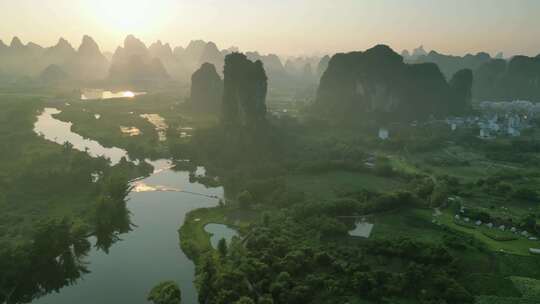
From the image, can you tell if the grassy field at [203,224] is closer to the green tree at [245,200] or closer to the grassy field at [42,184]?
the green tree at [245,200]

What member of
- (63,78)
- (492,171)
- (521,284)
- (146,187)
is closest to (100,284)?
(146,187)

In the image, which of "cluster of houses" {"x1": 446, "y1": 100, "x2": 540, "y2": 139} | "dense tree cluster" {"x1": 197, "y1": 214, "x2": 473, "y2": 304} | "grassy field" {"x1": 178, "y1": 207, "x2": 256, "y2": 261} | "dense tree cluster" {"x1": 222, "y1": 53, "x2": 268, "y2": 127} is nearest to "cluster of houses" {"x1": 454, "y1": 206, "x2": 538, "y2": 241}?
"dense tree cluster" {"x1": 197, "y1": 214, "x2": 473, "y2": 304}

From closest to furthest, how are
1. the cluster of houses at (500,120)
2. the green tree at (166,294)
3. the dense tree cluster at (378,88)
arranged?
the green tree at (166,294)
the cluster of houses at (500,120)
the dense tree cluster at (378,88)

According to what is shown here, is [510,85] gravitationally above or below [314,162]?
above

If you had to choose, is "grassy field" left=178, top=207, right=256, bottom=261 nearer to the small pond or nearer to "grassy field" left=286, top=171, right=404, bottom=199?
"grassy field" left=286, top=171, right=404, bottom=199

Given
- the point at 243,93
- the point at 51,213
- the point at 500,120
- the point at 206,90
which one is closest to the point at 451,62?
the point at 500,120

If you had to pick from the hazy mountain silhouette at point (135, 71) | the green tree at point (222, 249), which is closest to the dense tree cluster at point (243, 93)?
the green tree at point (222, 249)

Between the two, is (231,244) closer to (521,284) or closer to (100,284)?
(100,284)
